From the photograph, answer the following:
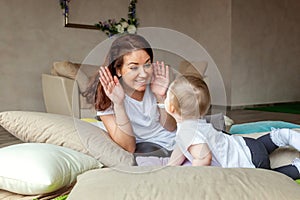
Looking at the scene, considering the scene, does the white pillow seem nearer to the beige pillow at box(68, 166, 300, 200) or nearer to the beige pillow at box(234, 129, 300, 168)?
the beige pillow at box(68, 166, 300, 200)

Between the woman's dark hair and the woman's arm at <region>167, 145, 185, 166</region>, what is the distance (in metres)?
0.25

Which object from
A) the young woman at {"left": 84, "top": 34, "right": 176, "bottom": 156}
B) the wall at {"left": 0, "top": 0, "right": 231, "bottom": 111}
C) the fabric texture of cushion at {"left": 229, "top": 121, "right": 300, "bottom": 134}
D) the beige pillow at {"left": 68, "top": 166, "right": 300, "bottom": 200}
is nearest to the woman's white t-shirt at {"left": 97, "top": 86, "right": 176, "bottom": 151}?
the young woman at {"left": 84, "top": 34, "right": 176, "bottom": 156}

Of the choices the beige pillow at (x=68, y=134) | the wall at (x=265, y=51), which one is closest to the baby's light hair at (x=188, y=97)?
the beige pillow at (x=68, y=134)

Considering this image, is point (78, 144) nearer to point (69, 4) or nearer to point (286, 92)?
point (69, 4)

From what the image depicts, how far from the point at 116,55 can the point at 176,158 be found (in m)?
0.36

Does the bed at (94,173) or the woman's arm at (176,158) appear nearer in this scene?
the bed at (94,173)

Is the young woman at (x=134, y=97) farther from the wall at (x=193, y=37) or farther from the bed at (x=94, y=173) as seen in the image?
the wall at (x=193, y=37)

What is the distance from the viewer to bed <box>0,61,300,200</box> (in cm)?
78

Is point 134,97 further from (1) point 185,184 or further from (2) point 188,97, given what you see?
(1) point 185,184

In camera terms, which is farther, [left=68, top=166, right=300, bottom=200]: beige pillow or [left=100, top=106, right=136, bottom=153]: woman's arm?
[left=100, top=106, right=136, bottom=153]: woman's arm

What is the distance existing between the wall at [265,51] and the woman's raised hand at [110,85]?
5.53 m

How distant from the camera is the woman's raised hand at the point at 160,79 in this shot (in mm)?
952

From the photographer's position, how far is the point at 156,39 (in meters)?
0.97

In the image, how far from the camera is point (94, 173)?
0.91 metres
